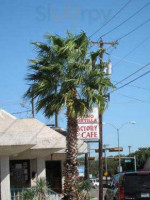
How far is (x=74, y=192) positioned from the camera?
1758 cm

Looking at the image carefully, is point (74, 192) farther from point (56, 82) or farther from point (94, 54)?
point (94, 54)

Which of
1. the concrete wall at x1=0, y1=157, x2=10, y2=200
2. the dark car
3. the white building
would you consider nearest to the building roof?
the white building

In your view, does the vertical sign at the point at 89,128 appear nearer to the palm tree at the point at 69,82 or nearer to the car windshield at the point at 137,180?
the palm tree at the point at 69,82

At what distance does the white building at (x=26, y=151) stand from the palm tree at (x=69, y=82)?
152 cm

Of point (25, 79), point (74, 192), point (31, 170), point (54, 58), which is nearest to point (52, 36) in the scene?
point (54, 58)

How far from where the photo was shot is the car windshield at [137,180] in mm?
15141

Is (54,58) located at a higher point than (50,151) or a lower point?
higher

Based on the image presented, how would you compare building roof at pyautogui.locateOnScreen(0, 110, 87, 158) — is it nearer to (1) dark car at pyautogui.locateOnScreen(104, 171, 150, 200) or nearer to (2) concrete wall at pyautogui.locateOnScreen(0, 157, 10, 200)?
(2) concrete wall at pyautogui.locateOnScreen(0, 157, 10, 200)

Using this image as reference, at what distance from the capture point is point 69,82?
59.8 feet

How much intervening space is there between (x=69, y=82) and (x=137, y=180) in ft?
17.3

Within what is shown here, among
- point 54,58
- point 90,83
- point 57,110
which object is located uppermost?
point 54,58

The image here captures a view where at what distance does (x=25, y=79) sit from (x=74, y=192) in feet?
17.5

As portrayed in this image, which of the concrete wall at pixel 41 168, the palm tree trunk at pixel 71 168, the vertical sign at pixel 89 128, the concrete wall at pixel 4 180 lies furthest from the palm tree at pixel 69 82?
the vertical sign at pixel 89 128

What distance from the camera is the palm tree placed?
17828 millimetres
